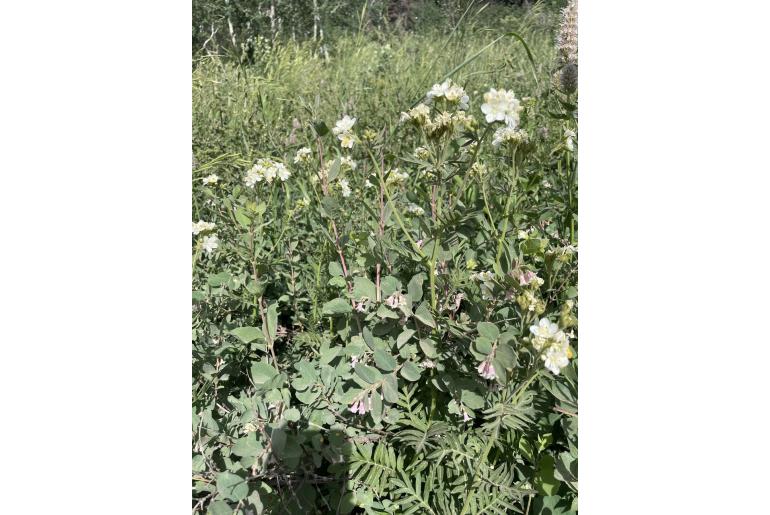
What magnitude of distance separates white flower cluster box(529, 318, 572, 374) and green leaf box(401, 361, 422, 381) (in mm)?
194

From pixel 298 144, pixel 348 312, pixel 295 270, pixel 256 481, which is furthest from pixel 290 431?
pixel 298 144

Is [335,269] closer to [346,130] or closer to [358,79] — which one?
[346,130]

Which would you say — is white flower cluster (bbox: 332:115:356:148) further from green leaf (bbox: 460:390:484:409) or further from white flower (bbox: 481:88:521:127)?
green leaf (bbox: 460:390:484:409)

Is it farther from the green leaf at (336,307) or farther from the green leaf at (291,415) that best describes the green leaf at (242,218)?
the green leaf at (291,415)

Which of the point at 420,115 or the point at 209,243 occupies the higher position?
the point at 420,115

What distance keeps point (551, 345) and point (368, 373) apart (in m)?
0.22

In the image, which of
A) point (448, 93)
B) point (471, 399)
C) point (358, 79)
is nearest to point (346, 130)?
point (448, 93)

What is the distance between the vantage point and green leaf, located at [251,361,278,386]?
2.39 feet

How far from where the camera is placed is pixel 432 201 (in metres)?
0.76

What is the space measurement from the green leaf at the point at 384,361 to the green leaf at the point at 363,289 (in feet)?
0.30

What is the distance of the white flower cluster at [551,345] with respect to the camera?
0.54 meters

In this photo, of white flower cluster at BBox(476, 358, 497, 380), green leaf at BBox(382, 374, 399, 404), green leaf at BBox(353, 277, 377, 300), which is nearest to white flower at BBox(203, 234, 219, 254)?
green leaf at BBox(353, 277, 377, 300)

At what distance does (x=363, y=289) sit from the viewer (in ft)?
2.51

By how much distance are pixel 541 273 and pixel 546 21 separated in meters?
1.07
